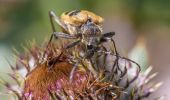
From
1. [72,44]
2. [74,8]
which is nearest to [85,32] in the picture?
[72,44]

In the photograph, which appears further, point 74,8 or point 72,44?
point 74,8

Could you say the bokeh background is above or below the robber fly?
above

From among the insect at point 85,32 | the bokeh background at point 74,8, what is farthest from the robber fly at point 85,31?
the bokeh background at point 74,8

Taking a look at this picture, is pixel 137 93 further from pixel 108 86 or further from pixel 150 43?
pixel 150 43

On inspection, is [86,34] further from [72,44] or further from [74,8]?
[74,8]

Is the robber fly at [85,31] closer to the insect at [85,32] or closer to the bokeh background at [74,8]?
the insect at [85,32]

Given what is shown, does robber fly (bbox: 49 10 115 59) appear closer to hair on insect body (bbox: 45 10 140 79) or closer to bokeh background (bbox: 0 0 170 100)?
hair on insect body (bbox: 45 10 140 79)

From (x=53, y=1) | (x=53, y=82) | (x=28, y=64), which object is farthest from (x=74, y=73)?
(x=53, y=1)

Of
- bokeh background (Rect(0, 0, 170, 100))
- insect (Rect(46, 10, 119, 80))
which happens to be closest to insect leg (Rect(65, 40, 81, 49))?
insect (Rect(46, 10, 119, 80))

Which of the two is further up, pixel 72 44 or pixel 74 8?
pixel 74 8
